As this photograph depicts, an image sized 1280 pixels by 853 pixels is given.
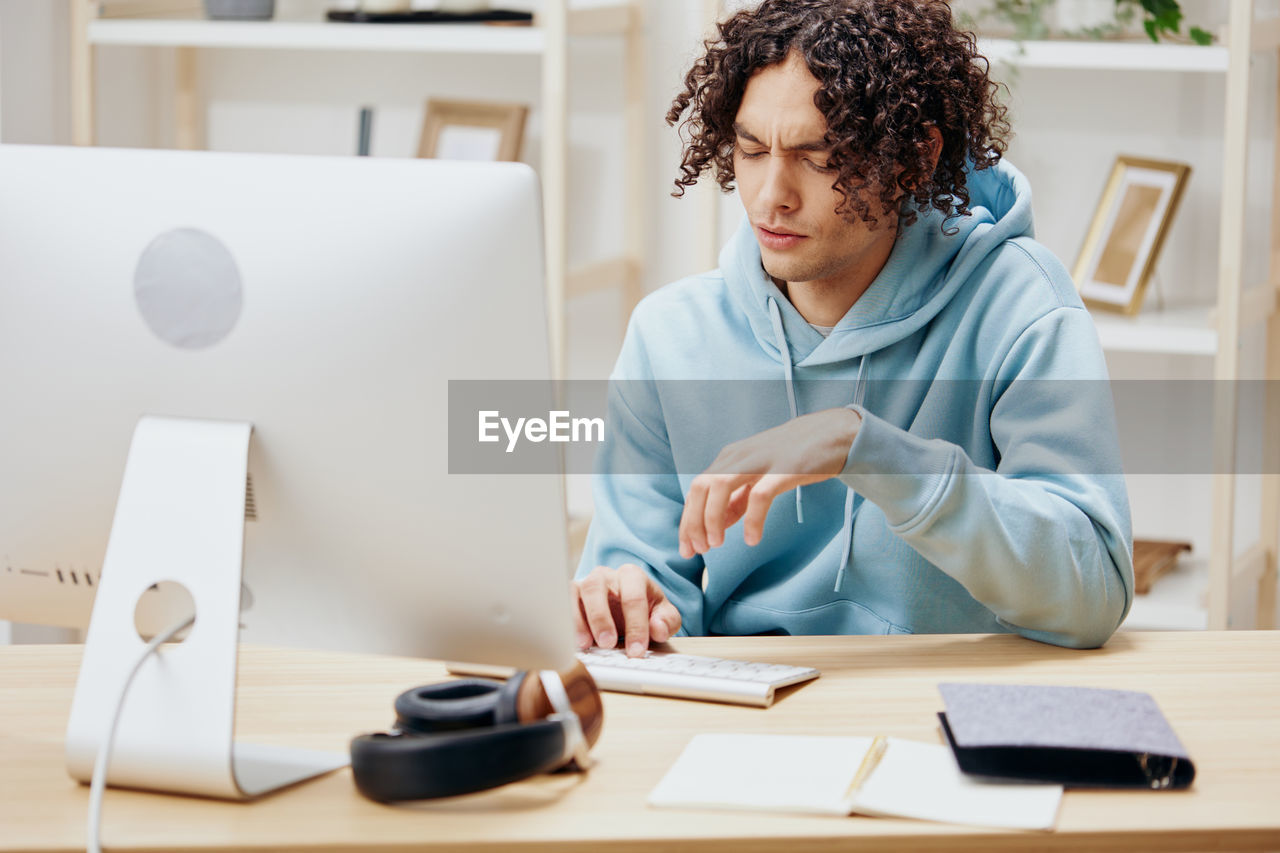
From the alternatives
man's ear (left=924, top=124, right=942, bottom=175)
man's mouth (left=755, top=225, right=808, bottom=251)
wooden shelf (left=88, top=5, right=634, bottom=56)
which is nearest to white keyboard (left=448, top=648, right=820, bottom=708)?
man's mouth (left=755, top=225, right=808, bottom=251)

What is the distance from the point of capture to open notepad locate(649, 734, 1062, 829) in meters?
0.81

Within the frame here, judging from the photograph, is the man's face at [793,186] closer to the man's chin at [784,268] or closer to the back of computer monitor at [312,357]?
the man's chin at [784,268]

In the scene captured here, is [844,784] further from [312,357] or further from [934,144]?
[934,144]

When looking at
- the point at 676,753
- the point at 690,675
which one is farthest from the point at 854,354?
the point at 676,753

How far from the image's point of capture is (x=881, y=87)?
140 centimetres

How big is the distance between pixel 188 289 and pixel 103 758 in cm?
29

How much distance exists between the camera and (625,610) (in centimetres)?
116

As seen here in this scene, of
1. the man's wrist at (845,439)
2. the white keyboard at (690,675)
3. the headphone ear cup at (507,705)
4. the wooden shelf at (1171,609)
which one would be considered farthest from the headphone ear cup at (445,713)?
the wooden shelf at (1171,609)

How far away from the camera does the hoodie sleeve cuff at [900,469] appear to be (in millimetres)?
1070

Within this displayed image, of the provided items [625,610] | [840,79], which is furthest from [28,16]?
[625,610]

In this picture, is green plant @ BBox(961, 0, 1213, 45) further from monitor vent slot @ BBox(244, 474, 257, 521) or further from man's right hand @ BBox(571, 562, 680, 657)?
monitor vent slot @ BBox(244, 474, 257, 521)

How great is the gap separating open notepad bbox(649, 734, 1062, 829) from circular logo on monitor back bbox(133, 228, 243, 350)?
0.40m

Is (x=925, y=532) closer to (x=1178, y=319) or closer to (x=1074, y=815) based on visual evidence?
(x=1074, y=815)

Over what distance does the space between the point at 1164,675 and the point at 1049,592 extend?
4.3 inches
